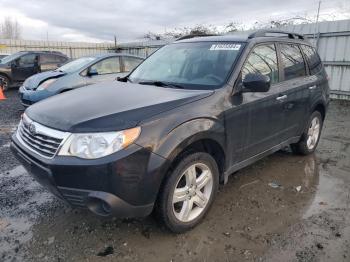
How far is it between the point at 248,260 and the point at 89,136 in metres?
1.64

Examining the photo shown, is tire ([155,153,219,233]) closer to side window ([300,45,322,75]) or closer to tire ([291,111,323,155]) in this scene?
tire ([291,111,323,155])

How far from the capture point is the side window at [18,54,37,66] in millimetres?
13594

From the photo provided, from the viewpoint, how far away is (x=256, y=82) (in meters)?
3.30

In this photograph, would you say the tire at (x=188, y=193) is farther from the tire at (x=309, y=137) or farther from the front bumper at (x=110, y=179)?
the tire at (x=309, y=137)

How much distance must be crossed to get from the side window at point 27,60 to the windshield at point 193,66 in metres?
11.1

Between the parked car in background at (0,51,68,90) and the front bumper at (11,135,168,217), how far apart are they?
40.0 feet

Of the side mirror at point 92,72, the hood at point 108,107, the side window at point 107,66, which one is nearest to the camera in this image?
the hood at point 108,107

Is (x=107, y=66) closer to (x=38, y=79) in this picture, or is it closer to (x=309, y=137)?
(x=38, y=79)

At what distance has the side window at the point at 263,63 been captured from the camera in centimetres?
366

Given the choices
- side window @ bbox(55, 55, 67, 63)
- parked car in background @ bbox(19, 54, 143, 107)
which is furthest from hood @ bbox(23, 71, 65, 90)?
side window @ bbox(55, 55, 67, 63)

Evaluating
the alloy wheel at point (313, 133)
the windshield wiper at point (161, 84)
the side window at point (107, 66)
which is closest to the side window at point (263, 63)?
the windshield wiper at point (161, 84)

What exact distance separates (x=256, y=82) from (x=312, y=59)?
7.37ft

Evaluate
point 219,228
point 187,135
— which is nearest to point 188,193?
point 219,228

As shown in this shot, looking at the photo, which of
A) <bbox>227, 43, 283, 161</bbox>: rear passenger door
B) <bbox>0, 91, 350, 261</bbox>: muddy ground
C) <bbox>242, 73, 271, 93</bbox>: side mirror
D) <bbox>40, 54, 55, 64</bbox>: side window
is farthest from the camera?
<bbox>40, 54, 55, 64</bbox>: side window
